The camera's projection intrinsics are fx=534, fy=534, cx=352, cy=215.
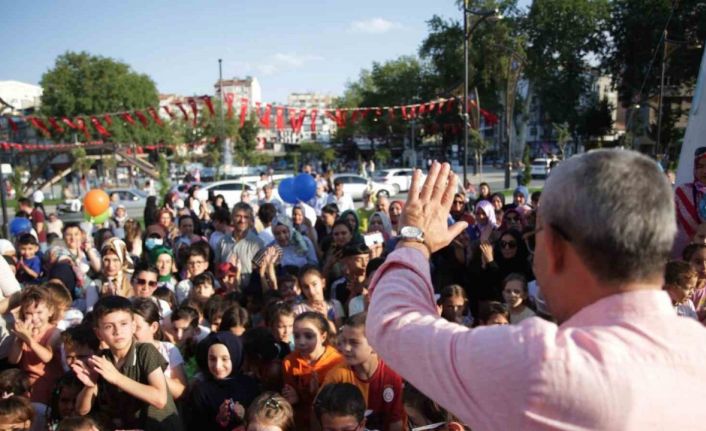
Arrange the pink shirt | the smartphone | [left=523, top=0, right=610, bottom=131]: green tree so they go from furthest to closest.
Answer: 1. [left=523, top=0, right=610, bottom=131]: green tree
2. the smartphone
3. the pink shirt

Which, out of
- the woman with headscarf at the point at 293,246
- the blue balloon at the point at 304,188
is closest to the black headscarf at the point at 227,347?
the woman with headscarf at the point at 293,246

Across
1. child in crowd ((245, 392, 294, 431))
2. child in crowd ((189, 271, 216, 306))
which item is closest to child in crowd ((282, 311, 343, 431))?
child in crowd ((245, 392, 294, 431))

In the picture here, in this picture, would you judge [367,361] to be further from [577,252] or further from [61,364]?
[577,252]

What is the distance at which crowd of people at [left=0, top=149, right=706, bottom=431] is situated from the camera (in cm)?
284

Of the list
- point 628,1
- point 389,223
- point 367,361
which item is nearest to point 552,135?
point 628,1

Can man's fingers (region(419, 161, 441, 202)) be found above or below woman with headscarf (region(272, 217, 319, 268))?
above

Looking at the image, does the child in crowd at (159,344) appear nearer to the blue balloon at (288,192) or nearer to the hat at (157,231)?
the hat at (157,231)

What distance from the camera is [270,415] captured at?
2852mm

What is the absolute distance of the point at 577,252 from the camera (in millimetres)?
1024

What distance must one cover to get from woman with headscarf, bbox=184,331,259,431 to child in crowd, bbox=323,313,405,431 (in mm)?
563

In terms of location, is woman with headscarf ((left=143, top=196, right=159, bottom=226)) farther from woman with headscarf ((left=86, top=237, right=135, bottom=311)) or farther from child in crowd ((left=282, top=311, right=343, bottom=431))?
child in crowd ((left=282, top=311, right=343, bottom=431))

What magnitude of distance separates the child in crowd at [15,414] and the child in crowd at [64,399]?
19 centimetres

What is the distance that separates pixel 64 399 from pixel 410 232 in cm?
299

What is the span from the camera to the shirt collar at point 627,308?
0.98m
